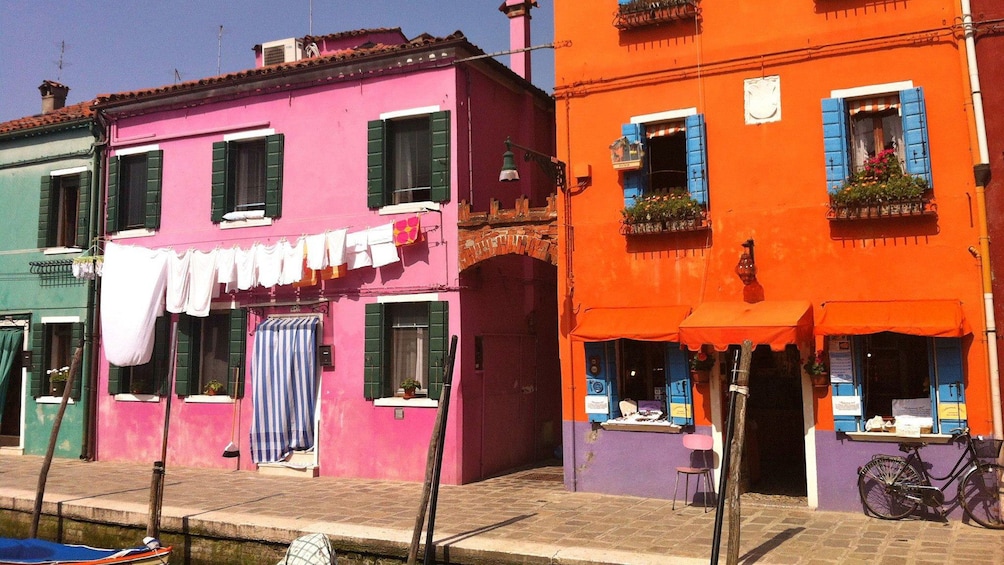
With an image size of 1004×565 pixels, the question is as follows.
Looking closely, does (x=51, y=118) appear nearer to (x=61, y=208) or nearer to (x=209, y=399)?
(x=61, y=208)

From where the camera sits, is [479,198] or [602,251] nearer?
[602,251]

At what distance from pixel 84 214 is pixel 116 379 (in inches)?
137

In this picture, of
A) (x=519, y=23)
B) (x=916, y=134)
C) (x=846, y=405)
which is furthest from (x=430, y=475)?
(x=519, y=23)

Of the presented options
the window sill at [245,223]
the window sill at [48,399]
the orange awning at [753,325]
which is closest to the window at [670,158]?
the orange awning at [753,325]

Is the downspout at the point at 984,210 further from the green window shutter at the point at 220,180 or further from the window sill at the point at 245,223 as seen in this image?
the green window shutter at the point at 220,180

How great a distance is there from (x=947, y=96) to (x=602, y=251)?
15.8ft

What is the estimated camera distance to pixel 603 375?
11.2 m

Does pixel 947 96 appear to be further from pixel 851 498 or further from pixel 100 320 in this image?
pixel 100 320

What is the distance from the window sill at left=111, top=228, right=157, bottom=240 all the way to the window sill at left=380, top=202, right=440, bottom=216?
17.1 feet

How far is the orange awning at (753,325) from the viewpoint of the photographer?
909 cm

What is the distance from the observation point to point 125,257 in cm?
1426

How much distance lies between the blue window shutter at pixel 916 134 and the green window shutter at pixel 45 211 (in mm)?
15790

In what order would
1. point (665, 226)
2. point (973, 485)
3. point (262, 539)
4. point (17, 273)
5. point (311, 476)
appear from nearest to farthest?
1. point (973, 485)
2. point (262, 539)
3. point (665, 226)
4. point (311, 476)
5. point (17, 273)

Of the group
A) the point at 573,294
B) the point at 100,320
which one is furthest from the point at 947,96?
the point at 100,320
